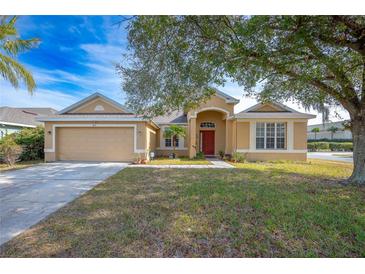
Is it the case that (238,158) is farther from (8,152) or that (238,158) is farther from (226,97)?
(8,152)

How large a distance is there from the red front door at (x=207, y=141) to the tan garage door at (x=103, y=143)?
660 centimetres

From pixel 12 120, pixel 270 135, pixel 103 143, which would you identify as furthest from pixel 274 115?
pixel 12 120

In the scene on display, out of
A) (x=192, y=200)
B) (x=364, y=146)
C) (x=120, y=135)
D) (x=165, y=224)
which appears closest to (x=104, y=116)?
(x=120, y=135)

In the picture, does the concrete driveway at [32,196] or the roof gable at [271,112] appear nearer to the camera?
the concrete driveway at [32,196]

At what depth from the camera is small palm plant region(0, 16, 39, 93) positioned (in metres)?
6.75

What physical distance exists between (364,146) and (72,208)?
9.74 metres

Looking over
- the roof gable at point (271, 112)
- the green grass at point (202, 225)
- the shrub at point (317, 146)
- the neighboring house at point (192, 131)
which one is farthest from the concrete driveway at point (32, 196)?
the shrub at point (317, 146)

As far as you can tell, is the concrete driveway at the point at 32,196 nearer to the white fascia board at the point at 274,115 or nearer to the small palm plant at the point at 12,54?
the small palm plant at the point at 12,54

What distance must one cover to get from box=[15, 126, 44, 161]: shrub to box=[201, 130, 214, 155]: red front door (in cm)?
1301

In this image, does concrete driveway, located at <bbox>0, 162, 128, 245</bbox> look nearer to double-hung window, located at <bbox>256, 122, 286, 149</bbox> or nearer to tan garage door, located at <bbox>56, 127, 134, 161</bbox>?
tan garage door, located at <bbox>56, 127, 134, 161</bbox>

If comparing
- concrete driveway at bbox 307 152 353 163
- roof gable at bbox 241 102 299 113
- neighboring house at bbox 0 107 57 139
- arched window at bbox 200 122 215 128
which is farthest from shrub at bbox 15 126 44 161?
concrete driveway at bbox 307 152 353 163

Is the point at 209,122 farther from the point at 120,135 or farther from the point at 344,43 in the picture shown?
the point at 344,43

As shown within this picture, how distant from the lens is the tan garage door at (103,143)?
12.7 m

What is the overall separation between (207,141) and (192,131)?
2.59m
